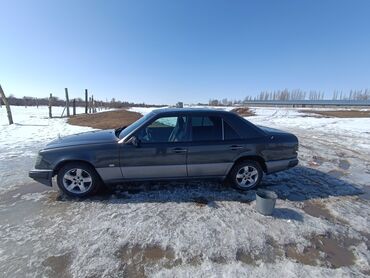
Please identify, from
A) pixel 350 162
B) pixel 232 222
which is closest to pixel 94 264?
pixel 232 222

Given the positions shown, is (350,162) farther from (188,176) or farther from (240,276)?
(240,276)

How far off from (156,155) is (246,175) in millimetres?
1913

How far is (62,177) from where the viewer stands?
423 centimetres

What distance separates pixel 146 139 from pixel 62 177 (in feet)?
5.57

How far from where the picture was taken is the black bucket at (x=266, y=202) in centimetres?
370

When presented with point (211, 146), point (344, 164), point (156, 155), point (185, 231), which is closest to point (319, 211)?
point (211, 146)

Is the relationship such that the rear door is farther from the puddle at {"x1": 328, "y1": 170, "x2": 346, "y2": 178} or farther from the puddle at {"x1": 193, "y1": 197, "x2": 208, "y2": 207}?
the puddle at {"x1": 328, "y1": 170, "x2": 346, "y2": 178}

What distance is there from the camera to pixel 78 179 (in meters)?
4.29

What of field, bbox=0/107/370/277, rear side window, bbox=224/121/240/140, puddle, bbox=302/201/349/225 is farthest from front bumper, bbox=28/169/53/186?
puddle, bbox=302/201/349/225

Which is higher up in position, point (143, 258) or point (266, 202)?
point (266, 202)

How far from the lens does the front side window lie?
4340 mm

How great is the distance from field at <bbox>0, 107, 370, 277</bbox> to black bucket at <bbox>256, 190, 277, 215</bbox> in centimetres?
12

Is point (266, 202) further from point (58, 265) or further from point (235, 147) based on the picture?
point (58, 265)

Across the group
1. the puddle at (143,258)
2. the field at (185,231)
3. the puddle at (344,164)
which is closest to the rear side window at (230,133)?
the field at (185,231)
